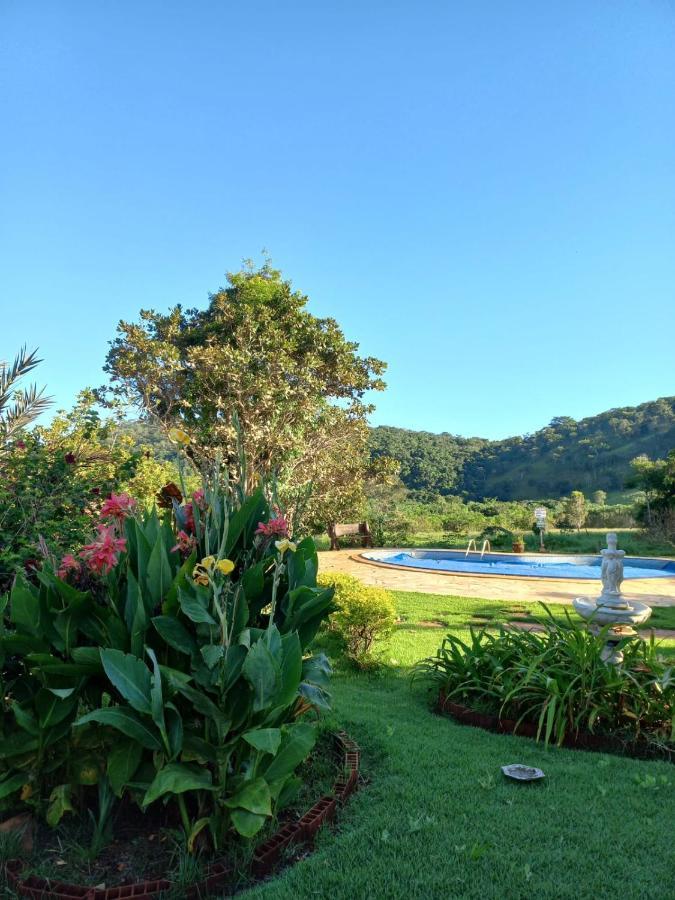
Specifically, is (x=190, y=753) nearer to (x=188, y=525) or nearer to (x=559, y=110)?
(x=188, y=525)

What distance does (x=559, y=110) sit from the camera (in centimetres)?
970

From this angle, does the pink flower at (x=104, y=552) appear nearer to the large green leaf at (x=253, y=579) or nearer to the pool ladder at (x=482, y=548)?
the large green leaf at (x=253, y=579)

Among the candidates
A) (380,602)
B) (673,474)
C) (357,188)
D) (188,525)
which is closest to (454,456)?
(673,474)

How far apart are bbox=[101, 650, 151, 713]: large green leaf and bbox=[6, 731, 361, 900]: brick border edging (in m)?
0.51

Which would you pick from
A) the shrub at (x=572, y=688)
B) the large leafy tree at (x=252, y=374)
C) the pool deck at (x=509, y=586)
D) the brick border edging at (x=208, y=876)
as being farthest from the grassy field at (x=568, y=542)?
the brick border edging at (x=208, y=876)

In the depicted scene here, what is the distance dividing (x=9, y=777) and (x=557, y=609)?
23.8 feet

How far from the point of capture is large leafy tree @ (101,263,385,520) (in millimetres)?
9938

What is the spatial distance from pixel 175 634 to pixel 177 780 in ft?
1.46

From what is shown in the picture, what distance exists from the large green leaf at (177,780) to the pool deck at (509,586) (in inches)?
298

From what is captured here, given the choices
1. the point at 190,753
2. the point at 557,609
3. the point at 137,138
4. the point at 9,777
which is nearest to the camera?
the point at 190,753

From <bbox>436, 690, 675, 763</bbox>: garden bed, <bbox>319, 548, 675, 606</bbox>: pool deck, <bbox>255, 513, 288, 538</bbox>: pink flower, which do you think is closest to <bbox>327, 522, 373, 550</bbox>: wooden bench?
<bbox>319, 548, 675, 606</bbox>: pool deck

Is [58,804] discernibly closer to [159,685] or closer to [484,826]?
[159,685]

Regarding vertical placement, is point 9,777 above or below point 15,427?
below

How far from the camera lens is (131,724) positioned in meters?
1.78
